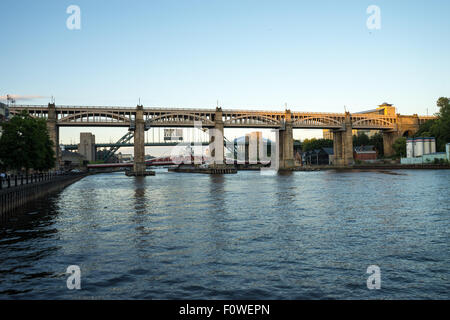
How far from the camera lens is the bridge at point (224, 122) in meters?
114

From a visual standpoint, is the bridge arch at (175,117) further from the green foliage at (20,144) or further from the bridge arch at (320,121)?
the green foliage at (20,144)

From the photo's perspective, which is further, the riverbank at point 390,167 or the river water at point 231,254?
the riverbank at point 390,167

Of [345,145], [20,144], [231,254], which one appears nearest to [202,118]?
[345,145]

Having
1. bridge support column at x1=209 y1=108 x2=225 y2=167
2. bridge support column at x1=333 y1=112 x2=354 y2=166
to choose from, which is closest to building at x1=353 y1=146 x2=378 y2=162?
bridge support column at x1=333 y1=112 x2=354 y2=166

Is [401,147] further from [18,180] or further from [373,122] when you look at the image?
[18,180]

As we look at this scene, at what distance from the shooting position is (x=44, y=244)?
1803cm

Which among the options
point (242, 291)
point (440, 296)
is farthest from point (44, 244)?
point (440, 296)

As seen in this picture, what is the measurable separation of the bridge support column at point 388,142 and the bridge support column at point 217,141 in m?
70.6

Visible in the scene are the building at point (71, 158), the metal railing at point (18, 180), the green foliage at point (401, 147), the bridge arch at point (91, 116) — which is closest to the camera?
the metal railing at point (18, 180)

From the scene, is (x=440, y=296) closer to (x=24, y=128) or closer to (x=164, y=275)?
(x=164, y=275)

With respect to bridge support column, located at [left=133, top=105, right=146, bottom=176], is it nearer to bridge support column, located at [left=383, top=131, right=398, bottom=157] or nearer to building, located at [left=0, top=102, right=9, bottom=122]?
building, located at [left=0, top=102, right=9, bottom=122]

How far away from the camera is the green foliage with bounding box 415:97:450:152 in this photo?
115 metres

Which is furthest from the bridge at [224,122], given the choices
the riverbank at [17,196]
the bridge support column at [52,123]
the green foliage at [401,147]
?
the riverbank at [17,196]
